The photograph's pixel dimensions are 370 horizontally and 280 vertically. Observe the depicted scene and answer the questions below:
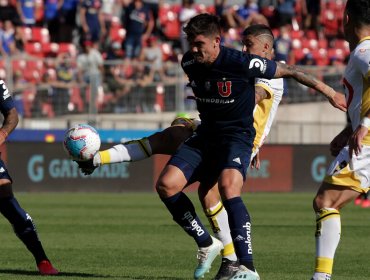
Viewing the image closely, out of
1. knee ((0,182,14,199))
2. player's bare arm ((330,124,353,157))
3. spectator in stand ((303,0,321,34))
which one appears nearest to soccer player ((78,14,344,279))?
player's bare arm ((330,124,353,157))

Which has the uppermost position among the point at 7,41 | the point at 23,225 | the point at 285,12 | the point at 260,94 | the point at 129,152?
the point at 285,12

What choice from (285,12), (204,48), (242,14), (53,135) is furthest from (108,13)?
(204,48)

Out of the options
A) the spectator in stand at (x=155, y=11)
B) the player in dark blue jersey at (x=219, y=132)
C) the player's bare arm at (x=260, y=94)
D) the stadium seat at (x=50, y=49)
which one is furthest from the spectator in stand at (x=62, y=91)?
the player in dark blue jersey at (x=219, y=132)

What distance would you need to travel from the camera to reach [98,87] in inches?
960

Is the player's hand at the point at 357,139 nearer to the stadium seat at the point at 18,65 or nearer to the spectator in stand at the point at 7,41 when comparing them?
the stadium seat at the point at 18,65

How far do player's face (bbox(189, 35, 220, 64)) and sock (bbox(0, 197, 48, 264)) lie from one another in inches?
91.7

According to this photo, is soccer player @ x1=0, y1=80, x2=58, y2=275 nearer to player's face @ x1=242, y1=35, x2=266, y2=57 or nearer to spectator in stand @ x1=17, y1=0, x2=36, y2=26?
player's face @ x1=242, y1=35, x2=266, y2=57

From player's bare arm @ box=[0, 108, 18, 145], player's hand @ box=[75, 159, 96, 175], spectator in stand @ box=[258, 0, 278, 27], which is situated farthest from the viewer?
spectator in stand @ box=[258, 0, 278, 27]

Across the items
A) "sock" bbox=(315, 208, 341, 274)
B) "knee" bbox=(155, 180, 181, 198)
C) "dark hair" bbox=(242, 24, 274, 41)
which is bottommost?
"sock" bbox=(315, 208, 341, 274)

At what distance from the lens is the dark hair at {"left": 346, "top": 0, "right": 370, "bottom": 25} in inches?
325

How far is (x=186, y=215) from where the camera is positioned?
9.65 m

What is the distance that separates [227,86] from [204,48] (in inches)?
16.3

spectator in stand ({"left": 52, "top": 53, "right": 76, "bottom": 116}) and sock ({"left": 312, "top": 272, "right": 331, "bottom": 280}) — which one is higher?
spectator in stand ({"left": 52, "top": 53, "right": 76, "bottom": 116})

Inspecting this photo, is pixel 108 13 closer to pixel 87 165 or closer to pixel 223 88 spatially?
pixel 87 165
